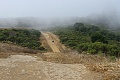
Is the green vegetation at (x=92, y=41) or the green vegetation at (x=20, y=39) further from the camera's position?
the green vegetation at (x=20, y=39)

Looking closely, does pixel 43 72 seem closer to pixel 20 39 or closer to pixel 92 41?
pixel 20 39

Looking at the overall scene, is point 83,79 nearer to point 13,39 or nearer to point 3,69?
point 3,69

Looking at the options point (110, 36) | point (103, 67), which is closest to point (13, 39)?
point (110, 36)

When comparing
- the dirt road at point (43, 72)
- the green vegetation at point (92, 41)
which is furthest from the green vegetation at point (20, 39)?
the dirt road at point (43, 72)

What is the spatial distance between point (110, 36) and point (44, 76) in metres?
51.2

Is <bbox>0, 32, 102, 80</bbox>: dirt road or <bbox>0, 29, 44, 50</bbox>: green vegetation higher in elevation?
<bbox>0, 32, 102, 80</bbox>: dirt road

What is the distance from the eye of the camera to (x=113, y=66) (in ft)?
27.1

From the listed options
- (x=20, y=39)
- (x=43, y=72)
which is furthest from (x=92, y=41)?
(x=43, y=72)

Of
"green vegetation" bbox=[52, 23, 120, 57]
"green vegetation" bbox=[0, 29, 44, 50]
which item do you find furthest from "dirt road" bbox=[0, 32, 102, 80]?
"green vegetation" bbox=[0, 29, 44, 50]

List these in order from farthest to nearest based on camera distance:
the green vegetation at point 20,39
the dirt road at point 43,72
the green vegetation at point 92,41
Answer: the green vegetation at point 20,39 < the green vegetation at point 92,41 < the dirt road at point 43,72

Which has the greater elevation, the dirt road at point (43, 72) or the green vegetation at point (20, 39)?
the dirt road at point (43, 72)

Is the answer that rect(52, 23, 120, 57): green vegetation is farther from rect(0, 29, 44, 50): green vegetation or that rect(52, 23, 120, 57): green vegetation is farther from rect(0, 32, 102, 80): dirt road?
rect(0, 32, 102, 80): dirt road

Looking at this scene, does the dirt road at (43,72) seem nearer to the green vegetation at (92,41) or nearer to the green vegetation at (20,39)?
the green vegetation at (92,41)

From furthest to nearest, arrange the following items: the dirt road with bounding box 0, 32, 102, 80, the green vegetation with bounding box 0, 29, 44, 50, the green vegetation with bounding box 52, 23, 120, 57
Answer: the green vegetation with bounding box 0, 29, 44, 50
the green vegetation with bounding box 52, 23, 120, 57
the dirt road with bounding box 0, 32, 102, 80
